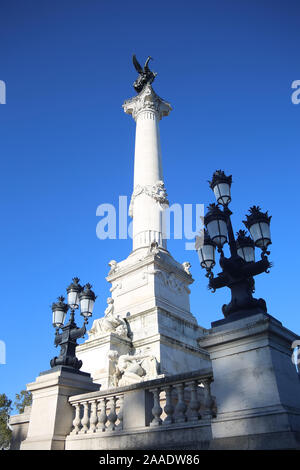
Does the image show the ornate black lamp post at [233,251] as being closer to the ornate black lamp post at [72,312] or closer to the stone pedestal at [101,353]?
the ornate black lamp post at [72,312]

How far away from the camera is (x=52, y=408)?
843 cm

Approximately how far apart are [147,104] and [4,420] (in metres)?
35.0

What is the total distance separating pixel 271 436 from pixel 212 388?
1.30m

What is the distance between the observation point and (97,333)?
1661 cm

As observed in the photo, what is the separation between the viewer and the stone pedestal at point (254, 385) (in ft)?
17.4

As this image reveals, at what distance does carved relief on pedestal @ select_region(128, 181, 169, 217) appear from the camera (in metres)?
22.3

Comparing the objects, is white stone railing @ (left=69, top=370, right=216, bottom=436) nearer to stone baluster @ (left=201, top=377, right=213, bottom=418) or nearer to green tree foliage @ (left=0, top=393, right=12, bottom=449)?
stone baluster @ (left=201, top=377, right=213, bottom=418)

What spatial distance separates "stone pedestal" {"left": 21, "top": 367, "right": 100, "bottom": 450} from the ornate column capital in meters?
22.3

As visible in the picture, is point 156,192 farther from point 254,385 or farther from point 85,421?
point 254,385

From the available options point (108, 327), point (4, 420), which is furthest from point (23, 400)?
point (108, 327)

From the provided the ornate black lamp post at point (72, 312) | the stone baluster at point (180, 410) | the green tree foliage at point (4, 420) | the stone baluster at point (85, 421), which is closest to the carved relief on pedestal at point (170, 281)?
the ornate black lamp post at point (72, 312)

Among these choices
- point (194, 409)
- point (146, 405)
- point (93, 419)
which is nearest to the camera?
point (194, 409)

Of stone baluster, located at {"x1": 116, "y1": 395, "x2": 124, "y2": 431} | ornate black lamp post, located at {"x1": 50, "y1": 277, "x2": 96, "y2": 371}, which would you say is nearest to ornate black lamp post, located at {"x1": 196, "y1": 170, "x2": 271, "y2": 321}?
stone baluster, located at {"x1": 116, "y1": 395, "x2": 124, "y2": 431}
